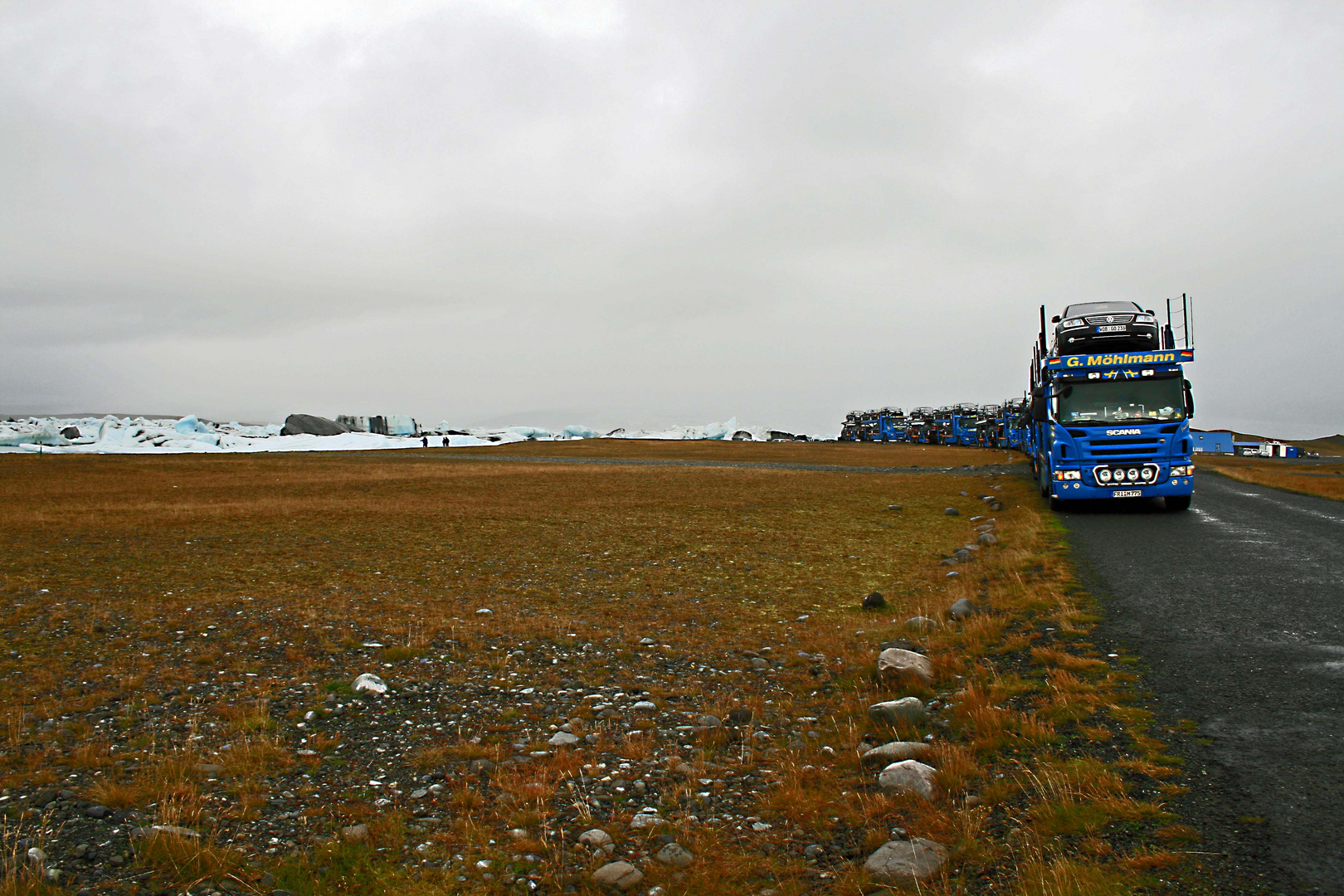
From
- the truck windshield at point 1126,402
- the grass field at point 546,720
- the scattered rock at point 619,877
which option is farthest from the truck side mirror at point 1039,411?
the scattered rock at point 619,877

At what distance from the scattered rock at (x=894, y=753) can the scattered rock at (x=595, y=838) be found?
5.83 ft

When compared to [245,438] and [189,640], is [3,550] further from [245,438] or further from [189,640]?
[245,438]

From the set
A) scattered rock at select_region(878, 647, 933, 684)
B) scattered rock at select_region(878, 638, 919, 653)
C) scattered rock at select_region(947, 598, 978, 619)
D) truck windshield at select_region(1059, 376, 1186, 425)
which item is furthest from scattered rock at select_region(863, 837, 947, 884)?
truck windshield at select_region(1059, 376, 1186, 425)

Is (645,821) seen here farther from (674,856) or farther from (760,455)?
(760,455)

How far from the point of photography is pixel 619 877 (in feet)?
12.3

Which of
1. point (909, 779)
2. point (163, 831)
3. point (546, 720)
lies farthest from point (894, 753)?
point (163, 831)

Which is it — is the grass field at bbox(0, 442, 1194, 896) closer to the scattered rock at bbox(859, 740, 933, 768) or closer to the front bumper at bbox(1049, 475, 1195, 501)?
the scattered rock at bbox(859, 740, 933, 768)

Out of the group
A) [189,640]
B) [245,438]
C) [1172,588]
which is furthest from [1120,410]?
[245,438]

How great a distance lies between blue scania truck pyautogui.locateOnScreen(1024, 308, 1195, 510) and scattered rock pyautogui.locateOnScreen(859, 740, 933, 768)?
15.4 m

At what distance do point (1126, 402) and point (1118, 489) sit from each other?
6.80ft

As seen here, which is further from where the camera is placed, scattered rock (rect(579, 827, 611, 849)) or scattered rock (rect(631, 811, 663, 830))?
scattered rock (rect(631, 811, 663, 830))

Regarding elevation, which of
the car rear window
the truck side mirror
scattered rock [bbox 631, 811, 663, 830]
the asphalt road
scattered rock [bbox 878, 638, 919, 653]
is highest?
the car rear window

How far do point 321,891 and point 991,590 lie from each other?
8727 mm

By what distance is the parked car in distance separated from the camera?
2119 centimetres
